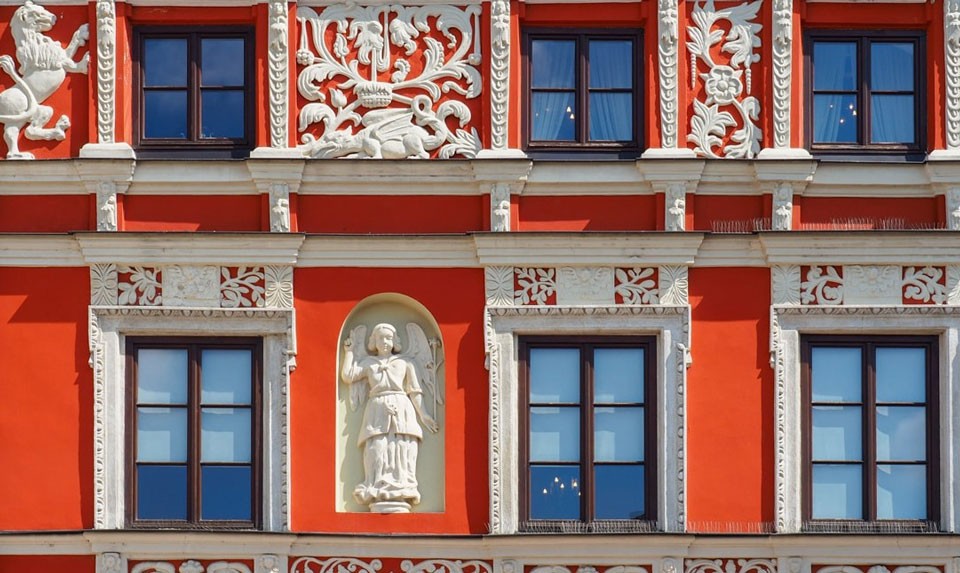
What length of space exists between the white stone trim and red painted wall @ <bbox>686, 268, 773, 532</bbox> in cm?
10

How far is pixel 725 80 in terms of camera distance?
20.0m

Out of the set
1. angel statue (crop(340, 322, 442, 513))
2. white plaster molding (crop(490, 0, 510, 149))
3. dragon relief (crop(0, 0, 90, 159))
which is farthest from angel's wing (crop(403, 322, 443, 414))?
dragon relief (crop(0, 0, 90, 159))

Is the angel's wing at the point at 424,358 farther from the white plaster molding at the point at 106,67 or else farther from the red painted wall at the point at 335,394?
the white plaster molding at the point at 106,67

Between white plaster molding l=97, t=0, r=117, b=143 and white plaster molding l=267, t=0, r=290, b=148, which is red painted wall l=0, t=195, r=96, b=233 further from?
white plaster molding l=267, t=0, r=290, b=148

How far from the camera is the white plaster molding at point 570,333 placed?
19.5 m

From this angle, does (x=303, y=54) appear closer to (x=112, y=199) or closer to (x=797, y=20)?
(x=112, y=199)

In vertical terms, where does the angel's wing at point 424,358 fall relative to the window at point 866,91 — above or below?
below

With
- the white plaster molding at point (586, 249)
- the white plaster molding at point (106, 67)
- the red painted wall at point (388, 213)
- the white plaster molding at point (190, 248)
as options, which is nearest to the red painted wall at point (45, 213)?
the white plaster molding at point (190, 248)

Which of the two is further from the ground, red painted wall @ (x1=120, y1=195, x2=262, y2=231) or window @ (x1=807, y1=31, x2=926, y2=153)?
window @ (x1=807, y1=31, x2=926, y2=153)

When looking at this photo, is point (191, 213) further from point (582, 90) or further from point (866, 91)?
point (866, 91)

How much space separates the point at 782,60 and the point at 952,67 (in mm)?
1470

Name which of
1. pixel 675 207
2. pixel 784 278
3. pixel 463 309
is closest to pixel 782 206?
pixel 784 278

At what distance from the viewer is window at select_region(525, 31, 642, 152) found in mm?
20062

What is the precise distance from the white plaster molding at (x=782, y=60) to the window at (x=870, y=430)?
1977mm
